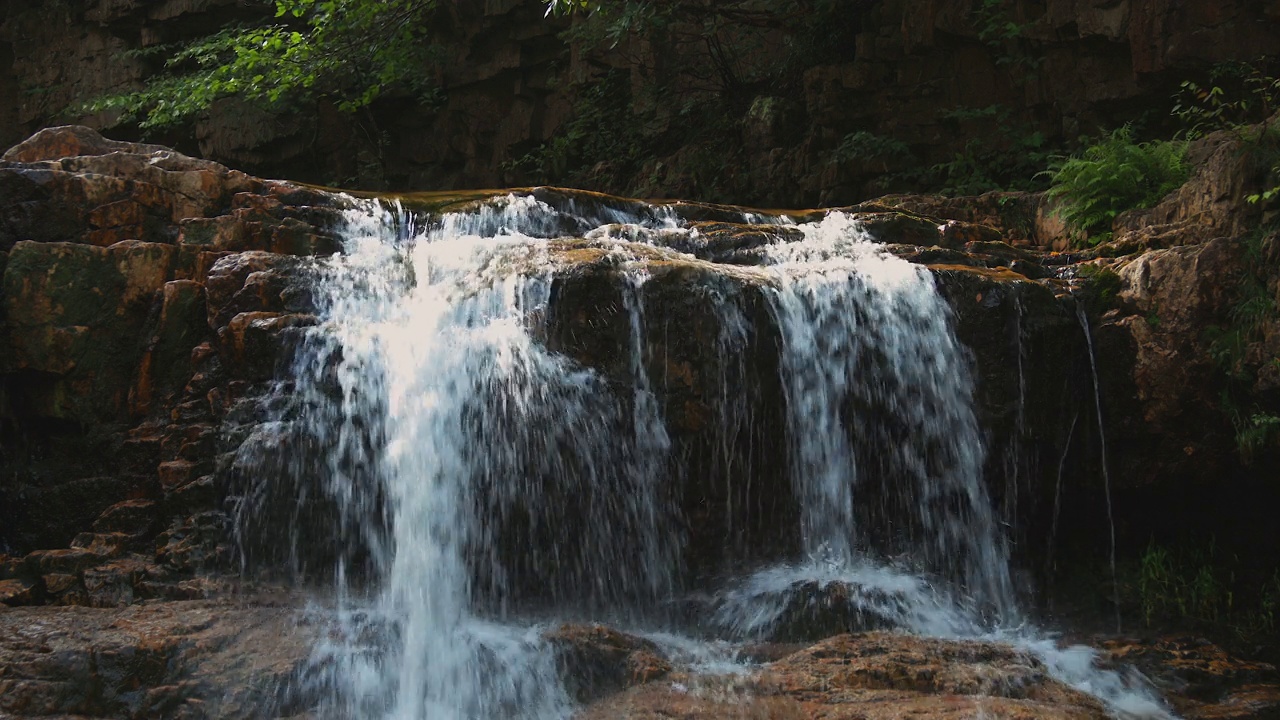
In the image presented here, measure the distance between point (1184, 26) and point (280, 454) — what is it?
975 cm

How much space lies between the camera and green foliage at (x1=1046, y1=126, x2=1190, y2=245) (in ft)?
27.3

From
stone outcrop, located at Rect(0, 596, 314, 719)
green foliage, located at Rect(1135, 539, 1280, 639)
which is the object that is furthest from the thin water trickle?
stone outcrop, located at Rect(0, 596, 314, 719)

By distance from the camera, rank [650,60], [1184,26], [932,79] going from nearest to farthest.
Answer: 1. [1184,26]
2. [932,79]
3. [650,60]

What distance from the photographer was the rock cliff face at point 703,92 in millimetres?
10961

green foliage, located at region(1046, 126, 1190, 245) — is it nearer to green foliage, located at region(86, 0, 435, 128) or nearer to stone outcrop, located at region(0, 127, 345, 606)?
stone outcrop, located at region(0, 127, 345, 606)

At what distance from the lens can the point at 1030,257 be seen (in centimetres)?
812

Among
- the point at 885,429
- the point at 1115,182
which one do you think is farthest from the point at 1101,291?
the point at 885,429

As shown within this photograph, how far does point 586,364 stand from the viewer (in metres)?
6.43

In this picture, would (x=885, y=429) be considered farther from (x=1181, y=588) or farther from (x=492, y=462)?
(x=492, y=462)

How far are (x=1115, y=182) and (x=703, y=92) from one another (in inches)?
296

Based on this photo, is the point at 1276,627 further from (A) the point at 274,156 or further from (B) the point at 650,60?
(A) the point at 274,156

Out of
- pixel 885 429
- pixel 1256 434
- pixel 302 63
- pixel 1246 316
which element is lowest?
pixel 1256 434

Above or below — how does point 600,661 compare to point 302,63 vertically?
below

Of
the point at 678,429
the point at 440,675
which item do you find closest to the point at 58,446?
the point at 440,675
